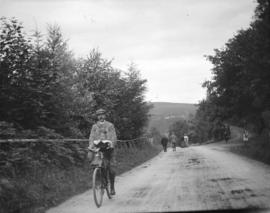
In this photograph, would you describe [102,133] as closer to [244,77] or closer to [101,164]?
[101,164]

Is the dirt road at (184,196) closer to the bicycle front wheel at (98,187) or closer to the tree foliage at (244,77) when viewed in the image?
the bicycle front wheel at (98,187)

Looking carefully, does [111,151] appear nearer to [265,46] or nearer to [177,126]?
[265,46]

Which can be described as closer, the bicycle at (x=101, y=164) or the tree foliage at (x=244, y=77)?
the bicycle at (x=101, y=164)

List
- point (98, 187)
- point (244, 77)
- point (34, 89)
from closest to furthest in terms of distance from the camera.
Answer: point (98, 187), point (34, 89), point (244, 77)

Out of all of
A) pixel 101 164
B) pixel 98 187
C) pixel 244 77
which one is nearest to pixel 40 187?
pixel 101 164

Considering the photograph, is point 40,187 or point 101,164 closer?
point 101,164

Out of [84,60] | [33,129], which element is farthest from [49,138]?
[84,60]

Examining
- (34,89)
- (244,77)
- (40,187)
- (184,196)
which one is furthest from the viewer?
(244,77)

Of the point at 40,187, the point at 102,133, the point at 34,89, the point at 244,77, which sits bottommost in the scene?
the point at 40,187

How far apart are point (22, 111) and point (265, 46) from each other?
41.8 feet

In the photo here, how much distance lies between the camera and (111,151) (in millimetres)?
9938

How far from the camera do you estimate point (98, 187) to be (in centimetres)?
922

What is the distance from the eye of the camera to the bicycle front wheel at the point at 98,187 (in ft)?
28.8

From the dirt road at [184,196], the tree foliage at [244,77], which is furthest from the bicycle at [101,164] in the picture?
the tree foliage at [244,77]
